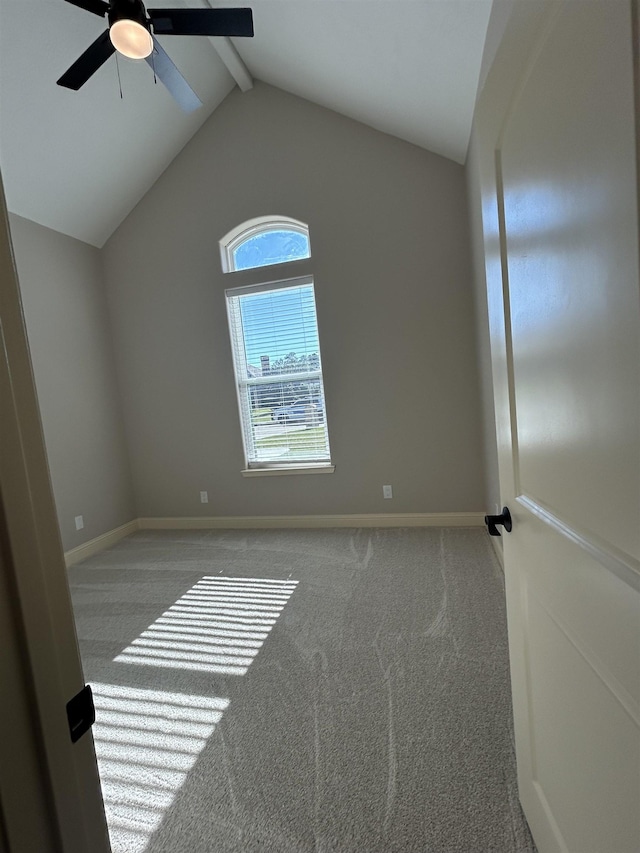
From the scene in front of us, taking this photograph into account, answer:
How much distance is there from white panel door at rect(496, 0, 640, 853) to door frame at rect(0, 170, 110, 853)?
718 millimetres

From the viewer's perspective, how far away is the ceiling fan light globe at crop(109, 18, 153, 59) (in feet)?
5.96

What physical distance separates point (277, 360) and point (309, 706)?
2912mm

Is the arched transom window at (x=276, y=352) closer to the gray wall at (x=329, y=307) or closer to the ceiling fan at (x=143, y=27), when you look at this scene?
the gray wall at (x=329, y=307)

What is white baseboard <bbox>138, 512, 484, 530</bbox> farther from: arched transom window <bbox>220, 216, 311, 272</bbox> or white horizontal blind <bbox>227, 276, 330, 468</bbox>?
arched transom window <bbox>220, 216, 311, 272</bbox>

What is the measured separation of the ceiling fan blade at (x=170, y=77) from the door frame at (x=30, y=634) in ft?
7.43

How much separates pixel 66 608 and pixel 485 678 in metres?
1.83

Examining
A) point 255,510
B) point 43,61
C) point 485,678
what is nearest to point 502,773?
point 485,678

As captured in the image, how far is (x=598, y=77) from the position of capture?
553 mm

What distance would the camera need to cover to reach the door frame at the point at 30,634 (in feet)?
1.44

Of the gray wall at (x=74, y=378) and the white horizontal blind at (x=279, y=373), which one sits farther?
the white horizontal blind at (x=279, y=373)

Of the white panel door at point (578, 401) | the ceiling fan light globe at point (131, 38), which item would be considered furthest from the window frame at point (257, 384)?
the white panel door at point (578, 401)

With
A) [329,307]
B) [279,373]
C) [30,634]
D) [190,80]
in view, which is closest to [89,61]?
[190,80]

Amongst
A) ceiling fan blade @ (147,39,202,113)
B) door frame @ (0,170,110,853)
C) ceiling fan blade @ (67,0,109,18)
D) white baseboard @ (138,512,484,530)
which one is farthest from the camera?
white baseboard @ (138,512,484,530)

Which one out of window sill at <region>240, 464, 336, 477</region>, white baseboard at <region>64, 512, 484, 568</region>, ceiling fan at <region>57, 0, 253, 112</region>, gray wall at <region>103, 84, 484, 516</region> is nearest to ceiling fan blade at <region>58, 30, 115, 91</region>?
ceiling fan at <region>57, 0, 253, 112</region>
